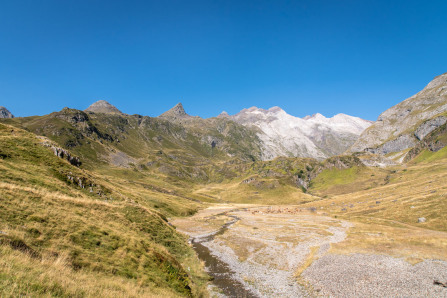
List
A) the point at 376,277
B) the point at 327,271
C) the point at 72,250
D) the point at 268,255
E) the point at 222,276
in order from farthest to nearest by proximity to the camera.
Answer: the point at 268,255 < the point at 327,271 < the point at 222,276 < the point at 376,277 < the point at 72,250

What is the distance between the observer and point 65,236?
72.0 feet

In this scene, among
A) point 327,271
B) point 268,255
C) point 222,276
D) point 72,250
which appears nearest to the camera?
point 72,250

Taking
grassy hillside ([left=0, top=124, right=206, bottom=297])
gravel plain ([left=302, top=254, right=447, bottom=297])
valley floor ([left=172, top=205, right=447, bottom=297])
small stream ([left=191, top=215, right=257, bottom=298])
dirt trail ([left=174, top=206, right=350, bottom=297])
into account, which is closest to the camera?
grassy hillside ([left=0, top=124, right=206, bottom=297])

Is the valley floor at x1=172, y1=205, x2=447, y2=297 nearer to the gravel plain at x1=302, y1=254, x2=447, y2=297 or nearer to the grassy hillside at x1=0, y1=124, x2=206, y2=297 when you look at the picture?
the gravel plain at x1=302, y1=254, x2=447, y2=297

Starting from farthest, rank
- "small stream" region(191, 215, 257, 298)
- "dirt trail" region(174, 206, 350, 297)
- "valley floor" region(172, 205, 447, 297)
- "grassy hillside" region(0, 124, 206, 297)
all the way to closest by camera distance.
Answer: "dirt trail" region(174, 206, 350, 297) < "small stream" region(191, 215, 257, 298) < "valley floor" region(172, 205, 447, 297) < "grassy hillside" region(0, 124, 206, 297)

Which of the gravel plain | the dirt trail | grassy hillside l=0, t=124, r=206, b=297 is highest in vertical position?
grassy hillside l=0, t=124, r=206, b=297

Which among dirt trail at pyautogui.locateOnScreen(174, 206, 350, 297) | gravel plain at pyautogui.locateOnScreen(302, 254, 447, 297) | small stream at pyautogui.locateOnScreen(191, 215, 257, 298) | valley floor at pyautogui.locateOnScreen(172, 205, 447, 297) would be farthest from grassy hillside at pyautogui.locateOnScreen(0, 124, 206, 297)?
gravel plain at pyautogui.locateOnScreen(302, 254, 447, 297)

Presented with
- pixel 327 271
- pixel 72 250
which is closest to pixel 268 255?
pixel 327 271

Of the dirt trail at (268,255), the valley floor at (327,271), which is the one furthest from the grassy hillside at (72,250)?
the valley floor at (327,271)

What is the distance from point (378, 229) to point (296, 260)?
41.6m

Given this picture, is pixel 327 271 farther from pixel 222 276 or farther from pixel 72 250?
pixel 72 250

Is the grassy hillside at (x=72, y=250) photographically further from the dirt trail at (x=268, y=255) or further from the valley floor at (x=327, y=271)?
the valley floor at (x=327, y=271)

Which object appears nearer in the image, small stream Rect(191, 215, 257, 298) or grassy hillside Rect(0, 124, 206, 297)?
grassy hillside Rect(0, 124, 206, 297)

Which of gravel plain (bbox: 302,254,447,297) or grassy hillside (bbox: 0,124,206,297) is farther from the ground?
grassy hillside (bbox: 0,124,206,297)
